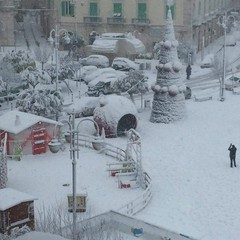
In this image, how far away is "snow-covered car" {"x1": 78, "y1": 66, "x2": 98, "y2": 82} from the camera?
5216 centimetres

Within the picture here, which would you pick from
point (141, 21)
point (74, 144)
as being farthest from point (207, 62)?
point (74, 144)

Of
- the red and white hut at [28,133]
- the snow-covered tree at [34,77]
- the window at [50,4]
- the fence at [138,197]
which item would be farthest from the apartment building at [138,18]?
the red and white hut at [28,133]

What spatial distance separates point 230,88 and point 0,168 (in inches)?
965

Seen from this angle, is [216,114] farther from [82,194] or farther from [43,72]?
[82,194]

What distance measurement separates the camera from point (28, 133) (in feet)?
108

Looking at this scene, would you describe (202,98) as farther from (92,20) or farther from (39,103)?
(92,20)

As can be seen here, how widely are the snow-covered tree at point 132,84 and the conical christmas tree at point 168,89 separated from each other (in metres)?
2.64

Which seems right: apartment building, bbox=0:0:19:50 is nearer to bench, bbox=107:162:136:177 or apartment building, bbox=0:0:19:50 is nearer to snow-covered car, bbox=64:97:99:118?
snow-covered car, bbox=64:97:99:118

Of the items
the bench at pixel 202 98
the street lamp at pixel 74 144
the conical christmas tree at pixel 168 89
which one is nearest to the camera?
the street lamp at pixel 74 144

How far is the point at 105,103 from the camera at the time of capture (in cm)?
3631

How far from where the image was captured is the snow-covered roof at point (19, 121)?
3272 cm

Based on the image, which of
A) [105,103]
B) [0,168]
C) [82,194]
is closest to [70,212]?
[82,194]

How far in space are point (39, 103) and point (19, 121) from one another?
3.64 metres

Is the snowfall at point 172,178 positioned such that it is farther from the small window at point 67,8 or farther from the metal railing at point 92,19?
the small window at point 67,8
